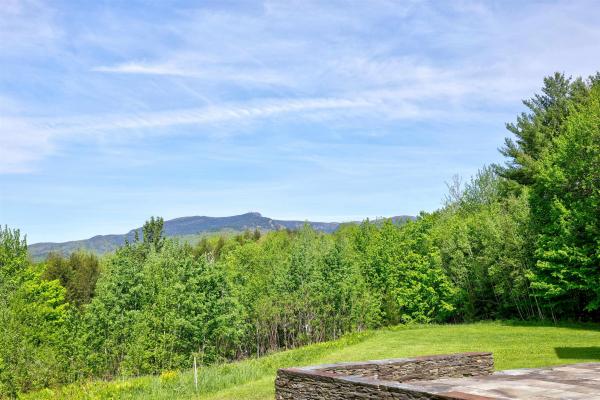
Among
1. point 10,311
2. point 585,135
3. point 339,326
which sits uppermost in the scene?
point 585,135

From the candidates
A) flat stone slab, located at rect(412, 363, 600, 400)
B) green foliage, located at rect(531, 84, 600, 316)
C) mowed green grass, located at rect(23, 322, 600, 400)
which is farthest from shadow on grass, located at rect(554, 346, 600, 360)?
green foliage, located at rect(531, 84, 600, 316)

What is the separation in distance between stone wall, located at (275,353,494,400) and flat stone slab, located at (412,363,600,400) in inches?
65.2

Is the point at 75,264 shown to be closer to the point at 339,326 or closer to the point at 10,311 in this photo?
the point at 10,311

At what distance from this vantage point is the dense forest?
2906cm

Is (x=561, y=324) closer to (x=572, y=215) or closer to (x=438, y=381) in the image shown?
(x=572, y=215)

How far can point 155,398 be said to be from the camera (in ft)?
51.8

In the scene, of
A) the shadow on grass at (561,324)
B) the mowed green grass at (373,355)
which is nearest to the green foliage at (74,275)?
the mowed green grass at (373,355)

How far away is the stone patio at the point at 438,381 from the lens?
7461 millimetres

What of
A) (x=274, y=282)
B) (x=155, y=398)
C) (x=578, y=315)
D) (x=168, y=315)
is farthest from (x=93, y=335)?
(x=578, y=315)

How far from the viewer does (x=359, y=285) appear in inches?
1619

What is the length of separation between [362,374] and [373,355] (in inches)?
433

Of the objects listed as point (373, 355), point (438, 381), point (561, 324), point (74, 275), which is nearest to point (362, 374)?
point (438, 381)

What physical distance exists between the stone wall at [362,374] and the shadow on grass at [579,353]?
690 centimetres

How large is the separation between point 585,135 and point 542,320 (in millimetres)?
12403
